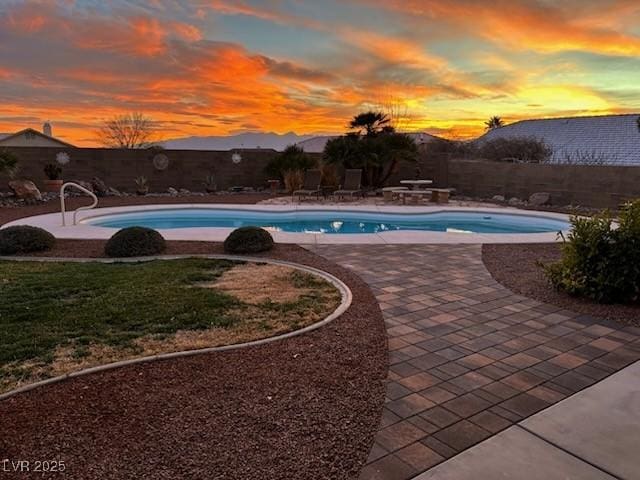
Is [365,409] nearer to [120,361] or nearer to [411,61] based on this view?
[120,361]

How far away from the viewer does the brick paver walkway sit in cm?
263

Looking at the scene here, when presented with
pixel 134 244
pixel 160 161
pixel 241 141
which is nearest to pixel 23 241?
pixel 134 244

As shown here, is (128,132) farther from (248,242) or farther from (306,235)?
(248,242)

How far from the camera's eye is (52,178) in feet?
52.6

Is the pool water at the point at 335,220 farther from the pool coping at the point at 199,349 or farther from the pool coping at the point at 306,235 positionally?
the pool coping at the point at 199,349

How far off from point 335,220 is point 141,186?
27.3 feet

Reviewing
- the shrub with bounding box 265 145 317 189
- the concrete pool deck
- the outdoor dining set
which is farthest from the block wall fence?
the concrete pool deck

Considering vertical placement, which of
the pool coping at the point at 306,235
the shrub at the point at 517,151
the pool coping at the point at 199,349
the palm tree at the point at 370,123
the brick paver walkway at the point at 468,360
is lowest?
the brick paver walkway at the point at 468,360

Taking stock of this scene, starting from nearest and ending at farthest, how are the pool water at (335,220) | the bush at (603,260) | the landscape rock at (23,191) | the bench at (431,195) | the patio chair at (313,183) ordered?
the bush at (603,260) < the pool water at (335,220) < the landscape rock at (23,191) < the bench at (431,195) < the patio chair at (313,183)

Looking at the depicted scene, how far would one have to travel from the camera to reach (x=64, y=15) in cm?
1193

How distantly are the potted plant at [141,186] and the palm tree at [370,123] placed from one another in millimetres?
8502

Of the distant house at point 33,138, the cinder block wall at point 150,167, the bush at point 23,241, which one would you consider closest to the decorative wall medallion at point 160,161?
the cinder block wall at point 150,167

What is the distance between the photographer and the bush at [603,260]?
505 cm

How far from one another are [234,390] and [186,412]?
0.38m
